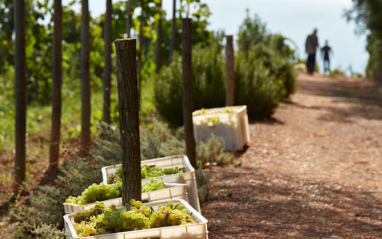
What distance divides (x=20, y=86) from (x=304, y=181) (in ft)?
11.9

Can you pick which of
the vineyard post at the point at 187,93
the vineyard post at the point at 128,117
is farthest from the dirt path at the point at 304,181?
the vineyard post at the point at 128,117

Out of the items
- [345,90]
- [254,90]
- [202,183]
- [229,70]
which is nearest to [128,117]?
[202,183]

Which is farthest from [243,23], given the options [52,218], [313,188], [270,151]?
[52,218]

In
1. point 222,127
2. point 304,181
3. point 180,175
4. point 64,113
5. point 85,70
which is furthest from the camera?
point 64,113

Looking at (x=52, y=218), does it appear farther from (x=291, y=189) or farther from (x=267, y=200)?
(x=291, y=189)

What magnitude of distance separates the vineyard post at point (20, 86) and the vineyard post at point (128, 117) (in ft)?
12.6

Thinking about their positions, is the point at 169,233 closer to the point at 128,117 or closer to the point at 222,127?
the point at 128,117

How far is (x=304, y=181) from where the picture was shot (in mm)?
7430

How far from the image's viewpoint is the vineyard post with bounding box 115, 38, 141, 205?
407cm

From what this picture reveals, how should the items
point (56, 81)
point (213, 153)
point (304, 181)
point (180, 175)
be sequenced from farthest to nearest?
point (56, 81), point (213, 153), point (304, 181), point (180, 175)

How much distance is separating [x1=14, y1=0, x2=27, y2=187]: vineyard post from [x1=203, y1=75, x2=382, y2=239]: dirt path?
8.06ft

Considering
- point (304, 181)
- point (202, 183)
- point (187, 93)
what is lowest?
point (304, 181)

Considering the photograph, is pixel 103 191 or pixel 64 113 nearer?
pixel 103 191

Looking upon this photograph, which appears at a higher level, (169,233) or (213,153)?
(169,233)
